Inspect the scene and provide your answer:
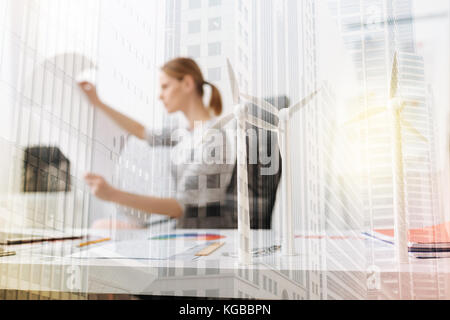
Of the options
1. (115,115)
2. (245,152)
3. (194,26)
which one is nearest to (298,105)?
(245,152)

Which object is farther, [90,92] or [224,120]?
[90,92]

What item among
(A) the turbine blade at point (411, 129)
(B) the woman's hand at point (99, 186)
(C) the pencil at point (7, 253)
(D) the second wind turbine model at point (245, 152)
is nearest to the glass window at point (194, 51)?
(D) the second wind turbine model at point (245, 152)

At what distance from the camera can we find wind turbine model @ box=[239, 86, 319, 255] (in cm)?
103

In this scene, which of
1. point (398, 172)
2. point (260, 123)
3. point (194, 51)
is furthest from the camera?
point (194, 51)

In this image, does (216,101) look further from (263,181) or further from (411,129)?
(411,129)

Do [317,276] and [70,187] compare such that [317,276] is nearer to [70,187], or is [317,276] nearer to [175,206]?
[175,206]

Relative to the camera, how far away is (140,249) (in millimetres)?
1114

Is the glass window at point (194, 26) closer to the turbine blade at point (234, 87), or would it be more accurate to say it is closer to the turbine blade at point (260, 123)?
the turbine blade at point (234, 87)

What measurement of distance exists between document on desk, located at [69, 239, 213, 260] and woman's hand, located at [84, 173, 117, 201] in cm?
15

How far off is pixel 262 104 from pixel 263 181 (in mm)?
225

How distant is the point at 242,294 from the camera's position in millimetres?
995

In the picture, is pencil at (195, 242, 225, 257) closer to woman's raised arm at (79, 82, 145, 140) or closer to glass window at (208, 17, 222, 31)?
woman's raised arm at (79, 82, 145, 140)

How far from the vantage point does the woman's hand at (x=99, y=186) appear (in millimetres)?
1190
